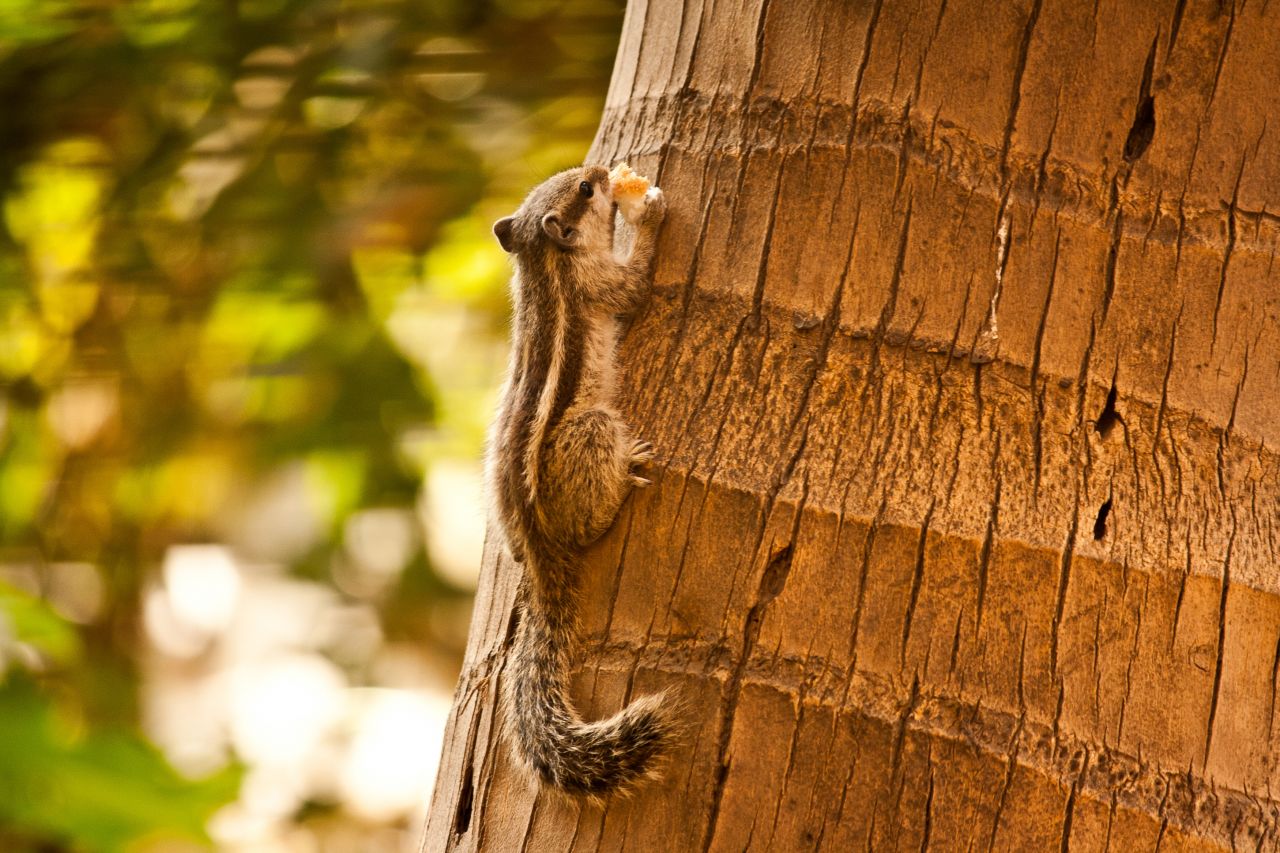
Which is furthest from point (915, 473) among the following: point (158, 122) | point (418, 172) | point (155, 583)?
point (155, 583)

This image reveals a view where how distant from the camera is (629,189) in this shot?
8.68ft

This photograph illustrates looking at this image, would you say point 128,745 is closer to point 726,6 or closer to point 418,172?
point 726,6

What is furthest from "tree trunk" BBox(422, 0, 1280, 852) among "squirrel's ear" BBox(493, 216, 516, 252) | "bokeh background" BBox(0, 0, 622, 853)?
"bokeh background" BBox(0, 0, 622, 853)

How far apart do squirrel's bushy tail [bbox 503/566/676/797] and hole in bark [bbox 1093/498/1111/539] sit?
30.8 inches

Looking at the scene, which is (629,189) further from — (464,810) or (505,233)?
(464,810)

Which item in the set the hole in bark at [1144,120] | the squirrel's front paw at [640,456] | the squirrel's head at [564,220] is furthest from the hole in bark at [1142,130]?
the squirrel's head at [564,220]

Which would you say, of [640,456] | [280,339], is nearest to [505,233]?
[640,456]

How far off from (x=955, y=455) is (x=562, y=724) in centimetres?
84

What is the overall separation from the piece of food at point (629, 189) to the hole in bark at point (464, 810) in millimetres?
1176

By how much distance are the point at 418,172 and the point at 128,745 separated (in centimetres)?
311

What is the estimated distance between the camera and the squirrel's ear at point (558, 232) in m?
3.45

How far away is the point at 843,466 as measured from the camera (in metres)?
2.19

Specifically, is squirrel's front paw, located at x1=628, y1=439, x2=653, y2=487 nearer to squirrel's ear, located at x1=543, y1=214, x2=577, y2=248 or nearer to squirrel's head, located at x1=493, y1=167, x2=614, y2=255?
squirrel's head, located at x1=493, y1=167, x2=614, y2=255

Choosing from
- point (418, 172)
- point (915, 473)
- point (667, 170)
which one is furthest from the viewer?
point (418, 172)
